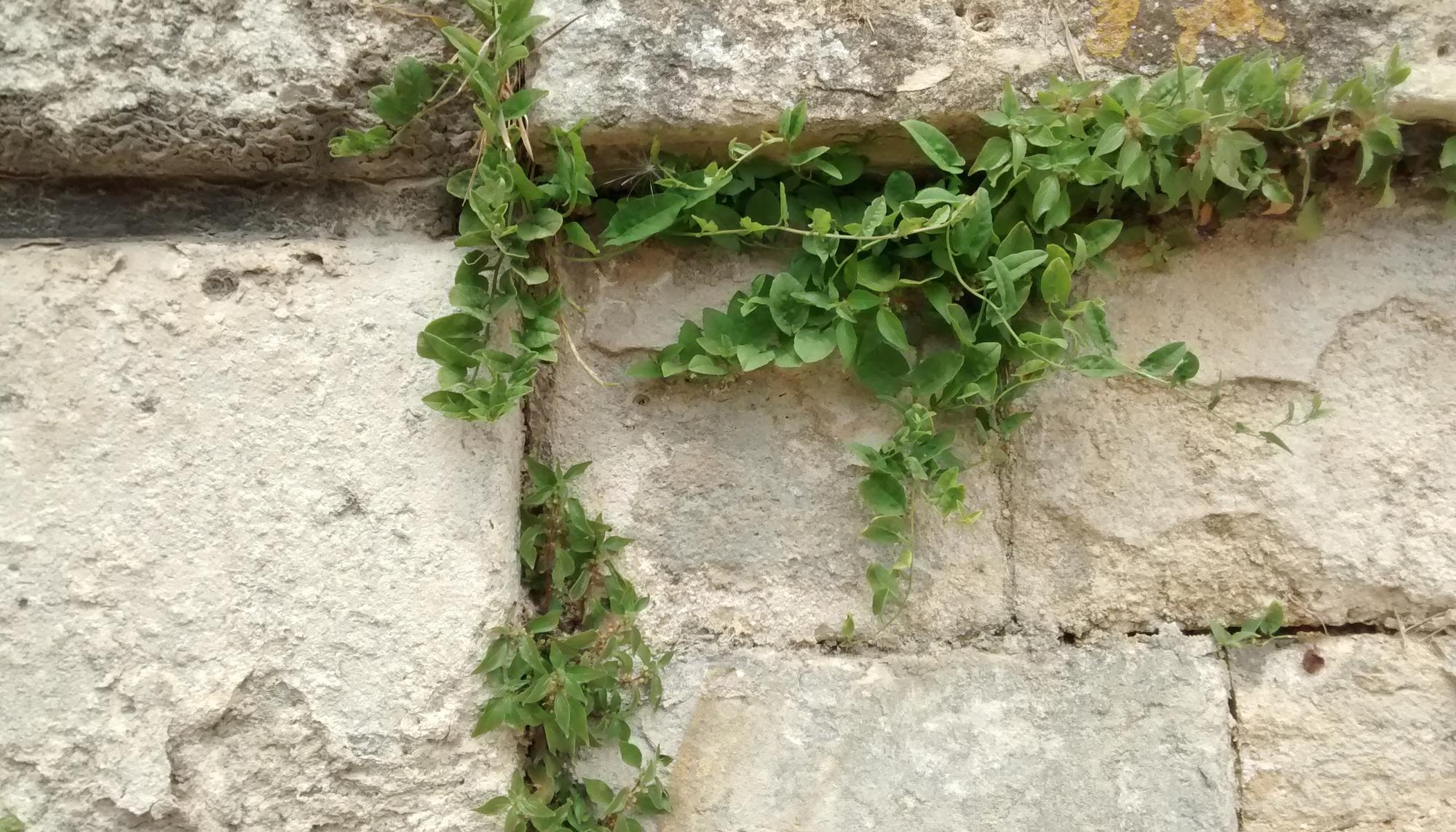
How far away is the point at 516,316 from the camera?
→ 1041 millimetres

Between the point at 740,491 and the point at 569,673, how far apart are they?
11.0 inches

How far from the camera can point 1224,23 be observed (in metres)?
0.99

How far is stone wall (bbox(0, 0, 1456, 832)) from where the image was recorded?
3.13 feet

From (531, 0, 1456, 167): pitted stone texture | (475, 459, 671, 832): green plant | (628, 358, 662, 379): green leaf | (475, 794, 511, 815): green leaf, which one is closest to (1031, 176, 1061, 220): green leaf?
(531, 0, 1456, 167): pitted stone texture

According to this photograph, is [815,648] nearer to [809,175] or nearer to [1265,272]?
[809,175]

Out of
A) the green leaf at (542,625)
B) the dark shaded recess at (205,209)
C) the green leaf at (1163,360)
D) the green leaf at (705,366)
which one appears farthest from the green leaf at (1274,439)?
the dark shaded recess at (205,209)

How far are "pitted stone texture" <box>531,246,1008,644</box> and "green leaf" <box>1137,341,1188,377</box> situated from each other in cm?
22

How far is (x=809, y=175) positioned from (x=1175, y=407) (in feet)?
1.66

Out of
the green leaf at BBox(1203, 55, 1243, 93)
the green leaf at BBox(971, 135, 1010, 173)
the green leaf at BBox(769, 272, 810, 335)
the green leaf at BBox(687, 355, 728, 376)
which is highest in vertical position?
the green leaf at BBox(1203, 55, 1243, 93)

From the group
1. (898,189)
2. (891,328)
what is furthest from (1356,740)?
(898,189)

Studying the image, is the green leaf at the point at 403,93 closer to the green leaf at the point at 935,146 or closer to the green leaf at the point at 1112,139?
the green leaf at the point at 935,146

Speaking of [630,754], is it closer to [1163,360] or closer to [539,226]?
[539,226]

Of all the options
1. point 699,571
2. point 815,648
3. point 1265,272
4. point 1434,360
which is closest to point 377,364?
point 699,571

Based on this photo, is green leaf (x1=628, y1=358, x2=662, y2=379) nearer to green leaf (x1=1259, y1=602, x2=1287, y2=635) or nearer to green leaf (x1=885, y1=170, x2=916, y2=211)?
green leaf (x1=885, y1=170, x2=916, y2=211)
